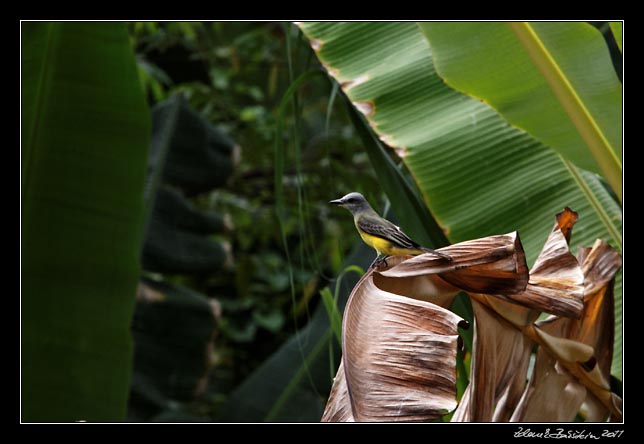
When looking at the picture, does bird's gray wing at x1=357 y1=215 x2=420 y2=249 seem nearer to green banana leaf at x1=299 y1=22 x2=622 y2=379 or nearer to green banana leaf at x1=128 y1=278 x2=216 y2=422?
green banana leaf at x1=299 y1=22 x2=622 y2=379

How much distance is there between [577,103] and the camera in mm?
1744

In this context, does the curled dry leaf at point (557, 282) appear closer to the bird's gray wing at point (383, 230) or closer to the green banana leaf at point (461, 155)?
the bird's gray wing at point (383, 230)

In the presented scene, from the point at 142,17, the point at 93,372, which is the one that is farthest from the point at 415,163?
the point at 93,372

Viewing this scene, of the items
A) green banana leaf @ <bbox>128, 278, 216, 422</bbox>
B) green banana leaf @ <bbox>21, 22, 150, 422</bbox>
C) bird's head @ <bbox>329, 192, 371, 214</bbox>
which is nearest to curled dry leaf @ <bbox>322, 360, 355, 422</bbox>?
bird's head @ <bbox>329, 192, 371, 214</bbox>

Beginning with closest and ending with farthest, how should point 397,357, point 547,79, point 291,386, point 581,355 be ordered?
point 397,357, point 581,355, point 547,79, point 291,386

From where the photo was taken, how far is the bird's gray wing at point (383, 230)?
113cm

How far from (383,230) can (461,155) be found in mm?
771

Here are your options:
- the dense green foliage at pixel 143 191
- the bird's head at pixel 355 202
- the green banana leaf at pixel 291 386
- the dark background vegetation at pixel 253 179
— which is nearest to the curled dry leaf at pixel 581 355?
the dense green foliage at pixel 143 191

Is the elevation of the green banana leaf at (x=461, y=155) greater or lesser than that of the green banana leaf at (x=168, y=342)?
greater

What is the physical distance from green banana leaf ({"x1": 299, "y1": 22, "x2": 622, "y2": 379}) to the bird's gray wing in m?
0.66

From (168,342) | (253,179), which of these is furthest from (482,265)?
(253,179)

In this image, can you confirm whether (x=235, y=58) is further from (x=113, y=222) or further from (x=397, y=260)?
(x=397, y=260)

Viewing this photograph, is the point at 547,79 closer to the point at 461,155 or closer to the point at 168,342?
the point at 461,155

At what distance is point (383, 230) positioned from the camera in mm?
1141
